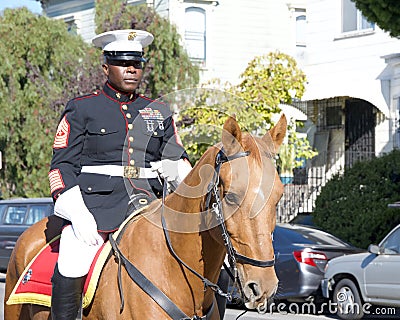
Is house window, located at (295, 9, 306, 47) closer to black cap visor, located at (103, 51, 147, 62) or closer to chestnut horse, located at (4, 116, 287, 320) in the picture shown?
black cap visor, located at (103, 51, 147, 62)

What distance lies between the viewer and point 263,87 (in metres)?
24.4

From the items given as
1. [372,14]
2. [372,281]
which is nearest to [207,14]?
[372,14]

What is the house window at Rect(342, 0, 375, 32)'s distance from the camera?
26750 mm

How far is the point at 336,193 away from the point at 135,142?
15423 mm

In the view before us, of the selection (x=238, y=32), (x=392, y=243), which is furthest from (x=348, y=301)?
(x=238, y=32)

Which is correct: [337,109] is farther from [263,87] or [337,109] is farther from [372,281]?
[372,281]

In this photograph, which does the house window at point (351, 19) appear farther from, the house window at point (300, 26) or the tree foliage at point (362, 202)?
the tree foliage at point (362, 202)

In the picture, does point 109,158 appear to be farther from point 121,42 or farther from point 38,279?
point 38,279

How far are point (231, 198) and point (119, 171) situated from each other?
1381mm

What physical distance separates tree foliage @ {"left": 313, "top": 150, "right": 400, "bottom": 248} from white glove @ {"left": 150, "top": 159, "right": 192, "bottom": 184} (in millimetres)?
13629

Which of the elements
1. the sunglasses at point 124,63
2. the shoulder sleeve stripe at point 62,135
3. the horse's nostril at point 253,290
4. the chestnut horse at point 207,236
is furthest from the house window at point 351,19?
the horse's nostril at point 253,290

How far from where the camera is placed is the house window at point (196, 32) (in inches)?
1256

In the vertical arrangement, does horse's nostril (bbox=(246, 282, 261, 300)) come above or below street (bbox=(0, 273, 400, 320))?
above

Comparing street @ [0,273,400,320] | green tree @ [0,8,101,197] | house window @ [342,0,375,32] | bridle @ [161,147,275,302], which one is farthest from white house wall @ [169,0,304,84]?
bridle @ [161,147,275,302]
